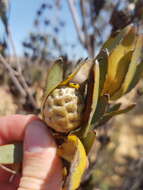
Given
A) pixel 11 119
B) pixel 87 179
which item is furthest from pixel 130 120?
pixel 11 119

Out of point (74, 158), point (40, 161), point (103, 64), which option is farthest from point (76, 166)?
point (103, 64)

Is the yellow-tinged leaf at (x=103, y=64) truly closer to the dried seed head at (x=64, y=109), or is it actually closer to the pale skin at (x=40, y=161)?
the dried seed head at (x=64, y=109)

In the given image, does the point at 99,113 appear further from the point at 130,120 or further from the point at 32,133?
the point at 130,120

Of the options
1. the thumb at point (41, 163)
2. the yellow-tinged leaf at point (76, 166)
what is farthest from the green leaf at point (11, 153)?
the yellow-tinged leaf at point (76, 166)

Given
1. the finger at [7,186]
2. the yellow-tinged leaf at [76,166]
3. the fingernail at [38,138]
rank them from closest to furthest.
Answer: the yellow-tinged leaf at [76,166] → the fingernail at [38,138] → the finger at [7,186]

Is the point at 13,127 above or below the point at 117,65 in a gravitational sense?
below

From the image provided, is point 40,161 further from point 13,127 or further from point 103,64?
point 103,64
